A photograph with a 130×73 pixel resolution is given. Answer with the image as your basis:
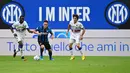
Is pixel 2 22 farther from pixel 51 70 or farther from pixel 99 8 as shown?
pixel 51 70

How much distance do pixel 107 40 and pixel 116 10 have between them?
1.70 meters

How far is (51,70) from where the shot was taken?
56.2 ft

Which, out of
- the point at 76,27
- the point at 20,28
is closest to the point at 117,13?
the point at 76,27

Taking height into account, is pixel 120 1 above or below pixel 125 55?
above

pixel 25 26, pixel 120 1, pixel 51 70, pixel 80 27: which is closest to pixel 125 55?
pixel 120 1

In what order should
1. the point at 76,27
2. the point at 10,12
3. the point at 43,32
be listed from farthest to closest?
the point at 10,12
the point at 76,27
the point at 43,32

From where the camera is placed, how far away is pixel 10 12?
1065 inches

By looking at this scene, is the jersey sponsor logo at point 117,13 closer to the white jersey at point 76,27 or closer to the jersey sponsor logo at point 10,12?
the white jersey at point 76,27

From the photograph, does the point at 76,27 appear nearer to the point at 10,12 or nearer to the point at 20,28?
the point at 20,28

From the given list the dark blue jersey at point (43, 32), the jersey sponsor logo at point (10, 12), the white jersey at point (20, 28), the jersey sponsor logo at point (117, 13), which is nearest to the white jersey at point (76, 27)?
the dark blue jersey at point (43, 32)

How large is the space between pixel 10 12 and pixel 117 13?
5619mm

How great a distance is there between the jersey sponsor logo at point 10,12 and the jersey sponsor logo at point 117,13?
4.58m

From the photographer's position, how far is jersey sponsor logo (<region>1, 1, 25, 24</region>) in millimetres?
27016

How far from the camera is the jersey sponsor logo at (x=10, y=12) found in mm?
27016
